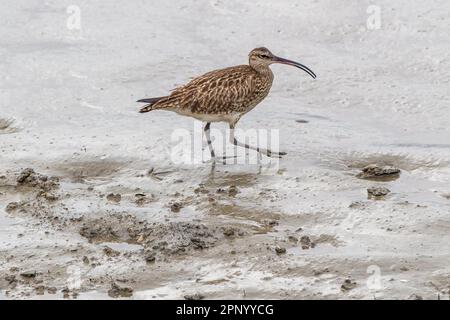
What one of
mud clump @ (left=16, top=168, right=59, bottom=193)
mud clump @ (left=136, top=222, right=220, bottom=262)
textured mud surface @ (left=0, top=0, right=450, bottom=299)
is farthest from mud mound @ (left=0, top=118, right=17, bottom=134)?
mud clump @ (left=136, top=222, right=220, bottom=262)

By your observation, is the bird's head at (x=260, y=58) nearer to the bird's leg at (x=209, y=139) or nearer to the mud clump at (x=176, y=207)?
the bird's leg at (x=209, y=139)

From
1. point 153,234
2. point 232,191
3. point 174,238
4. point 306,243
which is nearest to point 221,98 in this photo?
point 232,191

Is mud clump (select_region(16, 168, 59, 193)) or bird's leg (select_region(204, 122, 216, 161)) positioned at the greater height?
bird's leg (select_region(204, 122, 216, 161))

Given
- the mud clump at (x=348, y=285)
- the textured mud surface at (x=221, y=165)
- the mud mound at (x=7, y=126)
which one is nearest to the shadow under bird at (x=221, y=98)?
the textured mud surface at (x=221, y=165)

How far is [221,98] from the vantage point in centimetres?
1180

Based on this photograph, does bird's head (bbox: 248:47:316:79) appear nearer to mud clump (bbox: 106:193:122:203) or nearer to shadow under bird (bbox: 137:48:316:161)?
shadow under bird (bbox: 137:48:316:161)

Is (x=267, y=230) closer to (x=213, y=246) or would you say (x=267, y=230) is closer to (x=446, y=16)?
(x=213, y=246)

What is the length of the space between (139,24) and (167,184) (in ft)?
16.5

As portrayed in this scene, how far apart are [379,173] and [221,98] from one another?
2078 mm

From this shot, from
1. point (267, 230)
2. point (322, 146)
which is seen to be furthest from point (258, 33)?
point (267, 230)

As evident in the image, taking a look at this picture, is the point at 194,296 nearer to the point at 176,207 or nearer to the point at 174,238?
the point at 174,238

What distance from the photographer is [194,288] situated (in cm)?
842

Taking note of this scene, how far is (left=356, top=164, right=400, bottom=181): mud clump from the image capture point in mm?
10742

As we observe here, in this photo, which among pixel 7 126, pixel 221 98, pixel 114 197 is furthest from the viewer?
pixel 7 126
